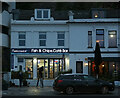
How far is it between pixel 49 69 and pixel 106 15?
30.8 ft

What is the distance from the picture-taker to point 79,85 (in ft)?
74.8

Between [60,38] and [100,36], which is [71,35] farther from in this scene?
[100,36]

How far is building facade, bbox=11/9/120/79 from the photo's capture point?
1388 inches

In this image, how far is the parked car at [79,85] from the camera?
22750 mm

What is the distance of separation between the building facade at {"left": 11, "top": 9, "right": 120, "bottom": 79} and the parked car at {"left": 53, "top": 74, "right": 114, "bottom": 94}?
1201 centimetres

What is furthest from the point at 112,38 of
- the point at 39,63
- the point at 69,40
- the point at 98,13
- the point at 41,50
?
the point at 39,63

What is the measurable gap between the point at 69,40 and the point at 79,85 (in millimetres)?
13069

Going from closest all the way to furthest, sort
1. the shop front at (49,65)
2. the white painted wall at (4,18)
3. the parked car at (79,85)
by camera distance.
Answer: the parked car at (79,85)
the shop front at (49,65)
the white painted wall at (4,18)

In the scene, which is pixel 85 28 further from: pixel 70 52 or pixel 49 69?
pixel 49 69

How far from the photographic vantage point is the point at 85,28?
3538 centimetres

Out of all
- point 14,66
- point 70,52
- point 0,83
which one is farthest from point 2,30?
point 0,83

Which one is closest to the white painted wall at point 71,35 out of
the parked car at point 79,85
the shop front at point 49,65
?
the shop front at point 49,65

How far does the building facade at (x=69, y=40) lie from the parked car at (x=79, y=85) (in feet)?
39.4

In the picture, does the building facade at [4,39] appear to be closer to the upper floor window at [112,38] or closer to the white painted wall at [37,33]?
the white painted wall at [37,33]
